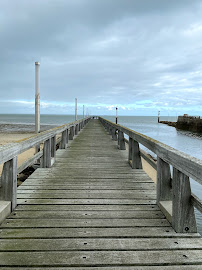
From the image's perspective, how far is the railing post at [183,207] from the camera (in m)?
2.60

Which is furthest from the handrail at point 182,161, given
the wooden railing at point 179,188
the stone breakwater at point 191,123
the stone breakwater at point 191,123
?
the stone breakwater at point 191,123

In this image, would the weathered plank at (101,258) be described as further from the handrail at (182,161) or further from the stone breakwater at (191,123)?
the stone breakwater at (191,123)

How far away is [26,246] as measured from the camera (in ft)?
7.73

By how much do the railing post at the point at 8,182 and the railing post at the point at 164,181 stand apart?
2.02 m

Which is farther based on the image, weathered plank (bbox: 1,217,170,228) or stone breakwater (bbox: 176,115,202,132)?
stone breakwater (bbox: 176,115,202,132)

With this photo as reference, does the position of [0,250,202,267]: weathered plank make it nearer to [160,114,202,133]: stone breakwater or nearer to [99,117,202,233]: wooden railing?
[99,117,202,233]: wooden railing

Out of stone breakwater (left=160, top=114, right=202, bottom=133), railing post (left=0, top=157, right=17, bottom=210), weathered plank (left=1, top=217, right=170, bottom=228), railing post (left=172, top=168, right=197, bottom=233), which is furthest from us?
stone breakwater (left=160, top=114, right=202, bottom=133)

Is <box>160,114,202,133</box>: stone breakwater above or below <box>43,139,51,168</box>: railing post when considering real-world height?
above

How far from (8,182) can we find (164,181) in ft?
7.03

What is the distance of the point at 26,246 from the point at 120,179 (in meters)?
2.83

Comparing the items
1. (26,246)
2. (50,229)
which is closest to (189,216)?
(50,229)

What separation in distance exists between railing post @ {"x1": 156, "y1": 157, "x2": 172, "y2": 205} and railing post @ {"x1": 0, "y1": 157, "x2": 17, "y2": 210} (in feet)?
6.64

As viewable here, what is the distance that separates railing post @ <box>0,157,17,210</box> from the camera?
10.2 feet

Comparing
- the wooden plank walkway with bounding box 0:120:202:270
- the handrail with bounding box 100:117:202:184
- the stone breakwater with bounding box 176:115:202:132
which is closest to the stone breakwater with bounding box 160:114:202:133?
the stone breakwater with bounding box 176:115:202:132
